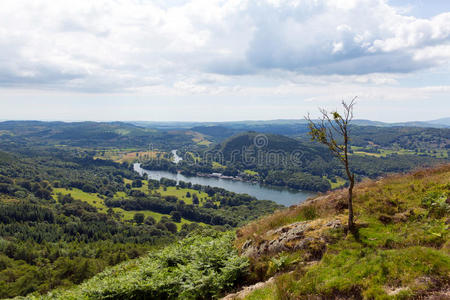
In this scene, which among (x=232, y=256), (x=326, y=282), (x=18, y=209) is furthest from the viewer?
(x=18, y=209)

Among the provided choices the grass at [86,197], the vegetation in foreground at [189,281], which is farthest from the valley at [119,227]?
the grass at [86,197]

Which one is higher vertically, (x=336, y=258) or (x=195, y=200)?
(x=336, y=258)

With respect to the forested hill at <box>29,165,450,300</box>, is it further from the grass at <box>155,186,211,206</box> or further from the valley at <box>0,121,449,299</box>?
the grass at <box>155,186,211,206</box>

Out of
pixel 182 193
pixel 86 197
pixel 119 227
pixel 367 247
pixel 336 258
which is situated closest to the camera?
pixel 336 258

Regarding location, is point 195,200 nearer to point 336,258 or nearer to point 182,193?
point 182,193

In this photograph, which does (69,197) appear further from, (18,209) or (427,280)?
(427,280)

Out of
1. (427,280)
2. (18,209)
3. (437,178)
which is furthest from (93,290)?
(18,209)

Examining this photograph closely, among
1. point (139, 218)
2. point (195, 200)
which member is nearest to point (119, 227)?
point (139, 218)

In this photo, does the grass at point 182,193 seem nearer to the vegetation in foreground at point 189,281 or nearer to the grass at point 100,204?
the grass at point 100,204

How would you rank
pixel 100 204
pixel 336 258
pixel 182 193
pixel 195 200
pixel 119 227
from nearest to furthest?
1. pixel 336 258
2. pixel 119 227
3. pixel 100 204
4. pixel 195 200
5. pixel 182 193
